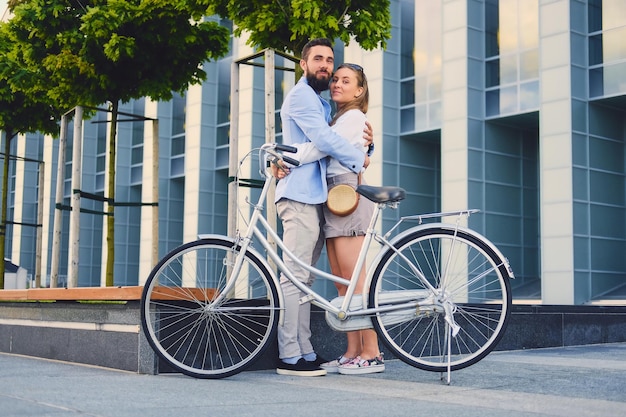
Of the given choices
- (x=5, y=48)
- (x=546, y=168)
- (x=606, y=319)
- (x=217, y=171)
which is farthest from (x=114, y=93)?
(x=217, y=171)

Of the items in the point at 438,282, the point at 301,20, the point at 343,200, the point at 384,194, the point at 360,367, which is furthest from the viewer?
the point at 301,20

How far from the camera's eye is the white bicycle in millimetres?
4793

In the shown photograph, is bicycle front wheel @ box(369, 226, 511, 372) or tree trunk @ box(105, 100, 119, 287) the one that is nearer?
bicycle front wheel @ box(369, 226, 511, 372)

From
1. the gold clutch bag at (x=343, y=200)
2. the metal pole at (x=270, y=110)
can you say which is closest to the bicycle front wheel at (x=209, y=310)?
the gold clutch bag at (x=343, y=200)

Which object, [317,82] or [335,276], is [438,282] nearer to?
[335,276]

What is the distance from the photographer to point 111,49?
372 inches

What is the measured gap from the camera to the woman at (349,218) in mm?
5262

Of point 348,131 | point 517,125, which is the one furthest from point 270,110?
point 517,125

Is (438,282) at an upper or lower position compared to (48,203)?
lower

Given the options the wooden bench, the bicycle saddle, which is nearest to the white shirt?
the bicycle saddle

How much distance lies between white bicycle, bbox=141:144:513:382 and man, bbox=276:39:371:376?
144 mm

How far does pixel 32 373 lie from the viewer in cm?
536

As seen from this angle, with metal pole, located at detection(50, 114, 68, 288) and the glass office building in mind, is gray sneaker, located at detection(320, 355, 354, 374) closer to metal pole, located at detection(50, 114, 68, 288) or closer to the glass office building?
metal pole, located at detection(50, 114, 68, 288)

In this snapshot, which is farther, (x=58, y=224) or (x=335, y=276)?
(x=58, y=224)
